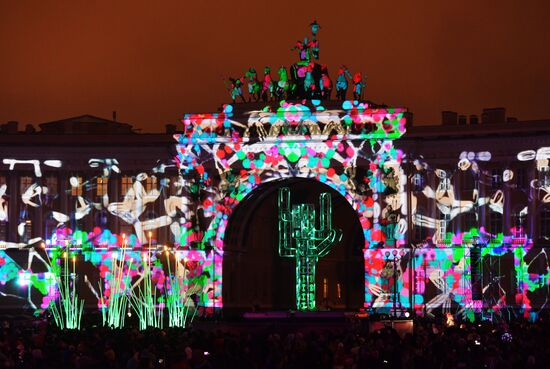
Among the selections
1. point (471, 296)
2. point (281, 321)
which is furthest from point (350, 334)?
point (471, 296)

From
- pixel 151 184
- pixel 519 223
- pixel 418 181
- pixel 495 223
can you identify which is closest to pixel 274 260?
pixel 151 184

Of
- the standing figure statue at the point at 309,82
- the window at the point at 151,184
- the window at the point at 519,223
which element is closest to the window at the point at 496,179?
the window at the point at 519,223

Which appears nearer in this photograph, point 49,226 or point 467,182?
point 467,182

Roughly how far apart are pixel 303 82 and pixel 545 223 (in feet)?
53.8

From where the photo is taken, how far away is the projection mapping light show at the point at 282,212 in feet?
283

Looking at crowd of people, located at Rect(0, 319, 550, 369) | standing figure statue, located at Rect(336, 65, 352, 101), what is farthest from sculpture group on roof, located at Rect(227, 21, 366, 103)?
crowd of people, located at Rect(0, 319, 550, 369)

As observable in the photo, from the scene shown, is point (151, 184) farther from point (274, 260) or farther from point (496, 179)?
point (496, 179)

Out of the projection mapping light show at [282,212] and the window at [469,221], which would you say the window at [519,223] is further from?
the window at [469,221]

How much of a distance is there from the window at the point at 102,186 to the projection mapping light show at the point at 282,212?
140 mm

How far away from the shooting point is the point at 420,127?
88.8 metres

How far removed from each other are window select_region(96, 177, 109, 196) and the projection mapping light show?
0.14 metres

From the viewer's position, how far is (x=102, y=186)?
307 feet

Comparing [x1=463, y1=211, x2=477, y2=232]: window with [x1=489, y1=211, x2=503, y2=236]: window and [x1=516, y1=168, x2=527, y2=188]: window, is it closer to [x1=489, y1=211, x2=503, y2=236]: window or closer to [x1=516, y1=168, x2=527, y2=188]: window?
[x1=489, y1=211, x2=503, y2=236]: window

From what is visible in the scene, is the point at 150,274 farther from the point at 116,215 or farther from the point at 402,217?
the point at 402,217
